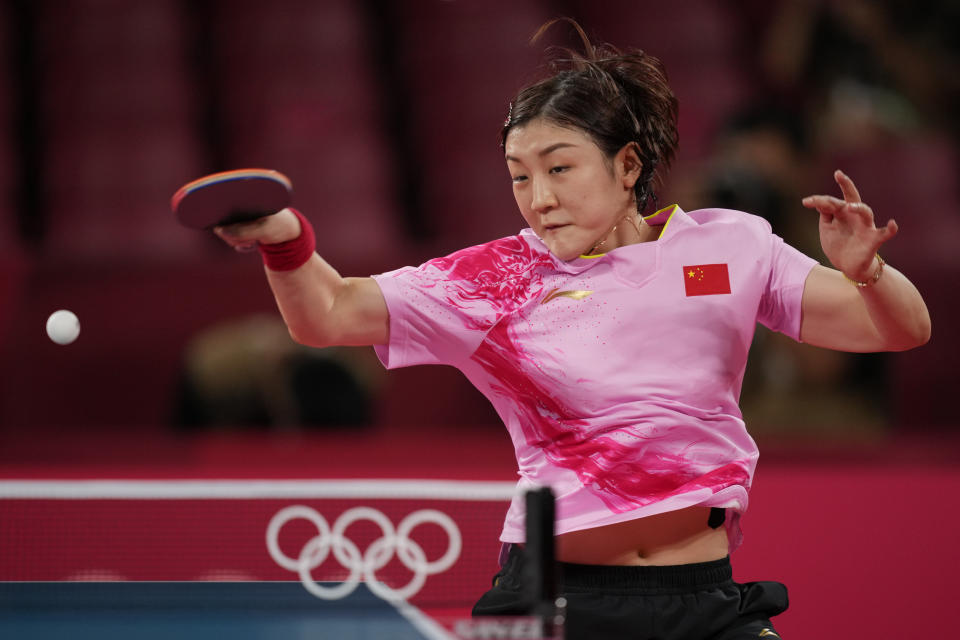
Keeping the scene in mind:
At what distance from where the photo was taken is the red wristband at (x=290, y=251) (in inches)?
90.3

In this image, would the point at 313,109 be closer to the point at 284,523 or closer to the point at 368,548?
the point at 284,523

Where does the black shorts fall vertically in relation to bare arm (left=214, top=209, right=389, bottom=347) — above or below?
below

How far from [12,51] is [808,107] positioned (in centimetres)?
530

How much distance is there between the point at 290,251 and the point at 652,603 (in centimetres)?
102

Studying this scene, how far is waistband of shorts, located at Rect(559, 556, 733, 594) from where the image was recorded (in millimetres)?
2355

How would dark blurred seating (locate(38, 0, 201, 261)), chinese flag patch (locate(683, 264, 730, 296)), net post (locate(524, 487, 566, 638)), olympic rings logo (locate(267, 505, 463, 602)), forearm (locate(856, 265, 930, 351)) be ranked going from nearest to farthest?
net post (locate(524, 487, 566, 638)) < forearm (locate(856, 265, 930, 351)) < chinese flag patch (locate(683, 264, 730, 296)) < olympic rings logo (locate(267, 505, 463, 602)) < dark blurred seating (locate(38, 0, 201, 261))

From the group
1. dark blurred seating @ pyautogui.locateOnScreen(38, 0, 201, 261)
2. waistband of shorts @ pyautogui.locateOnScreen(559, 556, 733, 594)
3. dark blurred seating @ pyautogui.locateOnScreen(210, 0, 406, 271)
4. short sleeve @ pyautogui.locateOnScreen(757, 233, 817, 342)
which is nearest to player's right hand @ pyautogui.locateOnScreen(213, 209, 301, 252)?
waistband of shorts @ pyautogui.locateOnScreen(559, 556, 733, 594)

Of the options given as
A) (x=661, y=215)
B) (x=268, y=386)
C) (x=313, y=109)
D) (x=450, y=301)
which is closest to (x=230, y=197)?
(x=450, y=301)

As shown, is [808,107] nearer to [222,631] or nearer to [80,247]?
[80,247]

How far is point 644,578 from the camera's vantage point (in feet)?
7.74

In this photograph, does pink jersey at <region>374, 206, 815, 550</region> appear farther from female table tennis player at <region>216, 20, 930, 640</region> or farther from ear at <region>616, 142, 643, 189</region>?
ear at <region>616, 142, 643, 189</region>

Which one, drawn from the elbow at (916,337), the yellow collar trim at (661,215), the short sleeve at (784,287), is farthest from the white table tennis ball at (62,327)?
the elbow at (916,337)

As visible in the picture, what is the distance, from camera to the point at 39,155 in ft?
24.1

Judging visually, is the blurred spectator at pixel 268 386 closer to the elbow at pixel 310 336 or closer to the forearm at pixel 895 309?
the elbow at pixel 310 336
